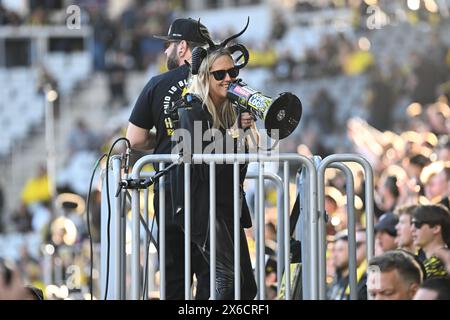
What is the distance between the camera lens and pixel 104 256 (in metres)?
6.89

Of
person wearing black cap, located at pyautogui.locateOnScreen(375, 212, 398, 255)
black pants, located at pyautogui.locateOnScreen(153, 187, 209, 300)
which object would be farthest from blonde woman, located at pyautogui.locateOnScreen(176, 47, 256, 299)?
person wearing black cap, located at pyautogui.locateOnScreen(375, 212, 398, 255)

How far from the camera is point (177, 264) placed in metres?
6.69

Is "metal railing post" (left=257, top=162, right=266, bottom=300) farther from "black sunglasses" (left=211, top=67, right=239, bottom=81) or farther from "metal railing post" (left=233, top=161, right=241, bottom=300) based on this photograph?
"black sunglasses" (left=211, top=67, right=239, bottom=81)

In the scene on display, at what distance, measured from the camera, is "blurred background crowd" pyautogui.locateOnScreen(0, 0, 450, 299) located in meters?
16.4

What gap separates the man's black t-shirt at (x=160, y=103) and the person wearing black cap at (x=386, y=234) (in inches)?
65.9

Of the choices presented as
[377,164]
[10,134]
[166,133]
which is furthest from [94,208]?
[10,134]

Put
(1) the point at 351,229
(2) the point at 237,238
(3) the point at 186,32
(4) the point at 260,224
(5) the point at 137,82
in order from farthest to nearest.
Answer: (5) the point at 137,82, (3) the point at 186,32, (1) the point at 351,229, (4) the point at 260,224, (2) the point at 237,238

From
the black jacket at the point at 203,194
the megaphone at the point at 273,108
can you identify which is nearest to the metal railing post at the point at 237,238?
the black jacket at the point at 203,194

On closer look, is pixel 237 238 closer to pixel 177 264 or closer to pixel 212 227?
pixel 212 227

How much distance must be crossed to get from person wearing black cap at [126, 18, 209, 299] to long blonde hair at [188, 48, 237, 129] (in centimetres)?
Result: 24

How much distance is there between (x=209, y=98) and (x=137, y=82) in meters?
17.4

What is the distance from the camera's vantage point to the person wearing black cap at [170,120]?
6.70 metres

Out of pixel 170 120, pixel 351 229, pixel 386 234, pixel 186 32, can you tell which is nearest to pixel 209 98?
pixel 170 120

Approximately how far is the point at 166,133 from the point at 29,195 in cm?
1483
